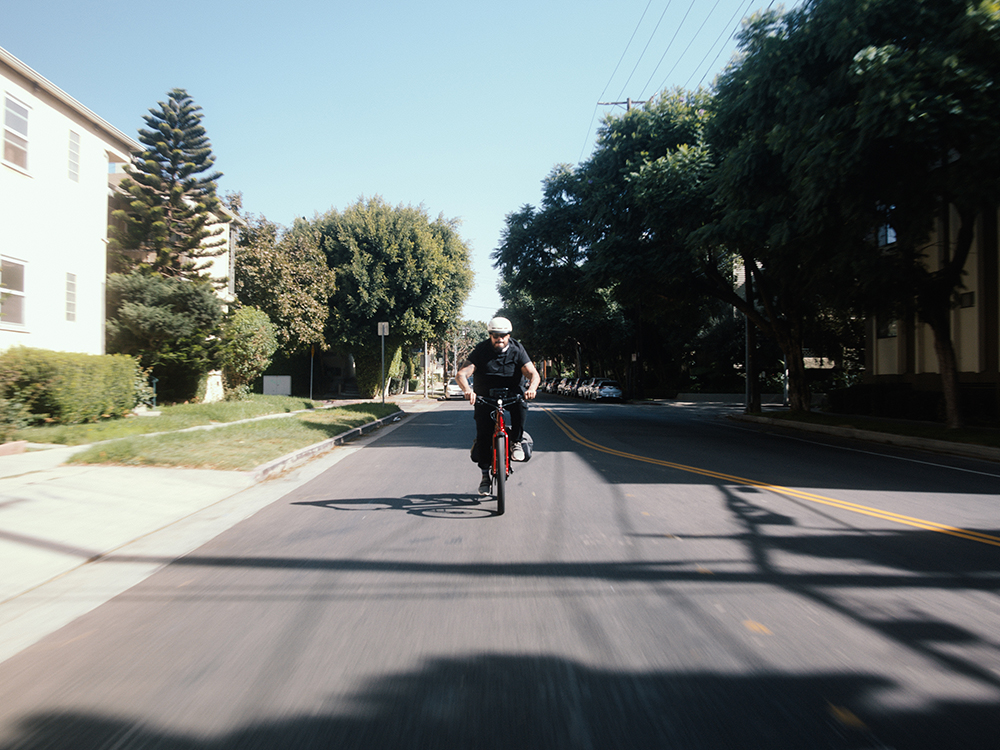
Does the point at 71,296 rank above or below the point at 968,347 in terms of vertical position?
above

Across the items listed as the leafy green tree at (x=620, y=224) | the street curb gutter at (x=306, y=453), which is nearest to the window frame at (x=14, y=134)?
the street curb gutter at (x=306, y=453)

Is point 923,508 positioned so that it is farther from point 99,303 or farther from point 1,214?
point 99,303

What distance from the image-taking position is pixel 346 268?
35.3 metres

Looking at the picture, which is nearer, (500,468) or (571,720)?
(571,720)

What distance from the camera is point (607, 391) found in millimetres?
44562

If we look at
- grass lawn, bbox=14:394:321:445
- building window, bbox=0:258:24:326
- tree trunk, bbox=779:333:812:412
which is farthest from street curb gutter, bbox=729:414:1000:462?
building window, bbox=0:258:24:326

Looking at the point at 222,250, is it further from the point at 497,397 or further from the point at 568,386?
the point at 568,386

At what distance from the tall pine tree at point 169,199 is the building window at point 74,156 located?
4079mm

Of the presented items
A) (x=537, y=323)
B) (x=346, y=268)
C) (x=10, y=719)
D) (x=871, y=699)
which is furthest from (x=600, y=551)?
(x=537, y=323)

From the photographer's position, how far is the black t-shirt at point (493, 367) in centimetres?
771

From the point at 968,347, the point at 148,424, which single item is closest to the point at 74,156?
the point at 148,424

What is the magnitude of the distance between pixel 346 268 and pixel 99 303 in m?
17.1

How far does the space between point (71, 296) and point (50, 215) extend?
2049 mm

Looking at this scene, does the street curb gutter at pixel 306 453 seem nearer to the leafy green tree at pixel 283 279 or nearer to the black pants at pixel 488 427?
the black pants at pixel 488 427
